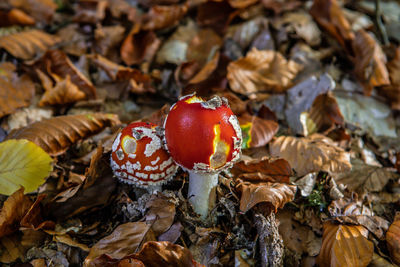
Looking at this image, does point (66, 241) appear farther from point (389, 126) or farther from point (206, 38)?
point (389, 126)

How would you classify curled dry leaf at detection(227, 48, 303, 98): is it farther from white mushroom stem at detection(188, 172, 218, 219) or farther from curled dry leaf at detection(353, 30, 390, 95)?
white mushroom stem at detection(188, 172, 218, 219)

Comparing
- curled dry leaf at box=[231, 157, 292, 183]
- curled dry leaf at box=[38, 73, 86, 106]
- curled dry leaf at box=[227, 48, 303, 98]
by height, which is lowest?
curled dry leaf at box=[231, 157, 292, 183]

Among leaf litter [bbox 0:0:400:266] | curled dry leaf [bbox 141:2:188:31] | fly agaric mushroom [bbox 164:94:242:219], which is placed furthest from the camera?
curled dry leaf [bbox 141:2:188:31]

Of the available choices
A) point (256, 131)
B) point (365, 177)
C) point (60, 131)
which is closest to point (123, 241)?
point (60, 131)

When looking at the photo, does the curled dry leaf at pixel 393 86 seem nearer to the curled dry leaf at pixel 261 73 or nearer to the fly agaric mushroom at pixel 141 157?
the curled dry leaf at pixel 261 73

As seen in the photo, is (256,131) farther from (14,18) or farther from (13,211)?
(14,18)

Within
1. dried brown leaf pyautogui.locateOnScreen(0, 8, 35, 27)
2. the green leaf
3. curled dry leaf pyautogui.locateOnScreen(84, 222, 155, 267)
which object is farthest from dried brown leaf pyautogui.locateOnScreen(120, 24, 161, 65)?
curled dry leaf pyautogui.locateOnScreen(84, 222, 155, 267)

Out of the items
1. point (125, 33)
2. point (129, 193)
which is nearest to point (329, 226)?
point (129, 193)

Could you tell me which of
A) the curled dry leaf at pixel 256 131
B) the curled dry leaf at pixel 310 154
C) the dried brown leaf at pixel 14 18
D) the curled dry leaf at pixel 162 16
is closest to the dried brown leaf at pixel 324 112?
the curled dry leaf at pixel 310 154
